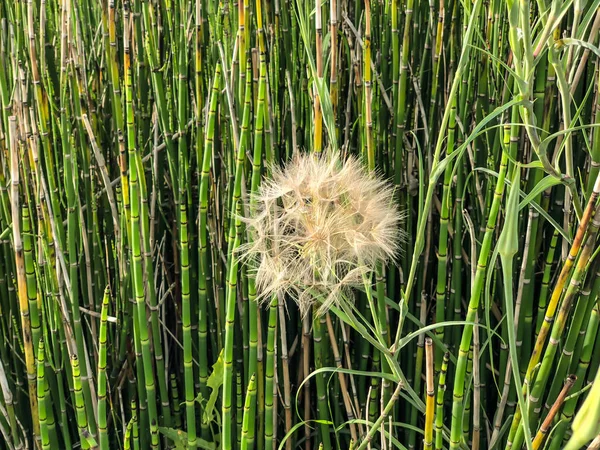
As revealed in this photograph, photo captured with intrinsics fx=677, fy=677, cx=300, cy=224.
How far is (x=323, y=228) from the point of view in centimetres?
92

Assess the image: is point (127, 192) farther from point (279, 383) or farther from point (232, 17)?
point (279, 383)

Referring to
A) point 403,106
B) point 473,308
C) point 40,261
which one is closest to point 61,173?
point 40,261

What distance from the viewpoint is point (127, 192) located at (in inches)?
42.4

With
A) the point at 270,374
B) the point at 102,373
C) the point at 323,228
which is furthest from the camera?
the point at 270,374

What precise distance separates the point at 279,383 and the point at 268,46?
0.65 meters

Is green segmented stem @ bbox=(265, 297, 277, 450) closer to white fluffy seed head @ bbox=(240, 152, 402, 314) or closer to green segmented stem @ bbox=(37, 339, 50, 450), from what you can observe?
white fluffy seed head @ bbox=(240, 152, 402, 314)

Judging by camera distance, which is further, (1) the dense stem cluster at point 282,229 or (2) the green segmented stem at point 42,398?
(2) the green segmented stem at point 42,398

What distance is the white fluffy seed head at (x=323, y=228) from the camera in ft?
3.02

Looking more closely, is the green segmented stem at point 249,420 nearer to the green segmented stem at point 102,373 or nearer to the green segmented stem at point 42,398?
the green segmented stem at point 102,373

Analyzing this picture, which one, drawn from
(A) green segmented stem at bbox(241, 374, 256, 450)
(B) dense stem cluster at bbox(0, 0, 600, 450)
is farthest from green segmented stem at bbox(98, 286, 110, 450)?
(A) green segmented stem at bbox(241, 374, 256, 450)

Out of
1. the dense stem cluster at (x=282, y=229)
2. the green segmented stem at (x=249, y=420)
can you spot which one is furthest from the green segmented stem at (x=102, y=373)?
the green segmented stem at (x=249, y=420)

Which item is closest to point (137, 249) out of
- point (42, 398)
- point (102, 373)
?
point (102, 373)

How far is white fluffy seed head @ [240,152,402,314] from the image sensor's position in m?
0.92

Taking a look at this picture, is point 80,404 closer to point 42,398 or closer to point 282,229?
point 42,398
